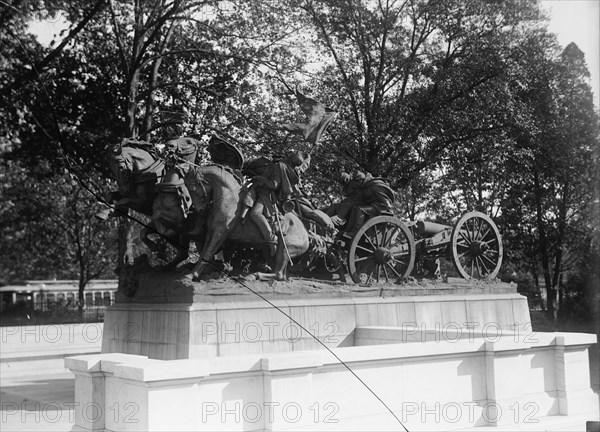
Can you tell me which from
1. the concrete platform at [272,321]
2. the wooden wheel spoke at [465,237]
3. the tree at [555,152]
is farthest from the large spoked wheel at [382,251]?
the tree at [555,152]

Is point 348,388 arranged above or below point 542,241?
below

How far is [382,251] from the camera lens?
1409 cm

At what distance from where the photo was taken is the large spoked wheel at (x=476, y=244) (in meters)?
15.3

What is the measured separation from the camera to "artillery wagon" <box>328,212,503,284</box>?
13914mm

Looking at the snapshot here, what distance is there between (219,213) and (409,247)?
4.21 meters

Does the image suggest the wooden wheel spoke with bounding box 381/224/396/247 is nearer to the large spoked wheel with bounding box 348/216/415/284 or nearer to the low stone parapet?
the large spoked wheel with bounding box 348/216/415/284

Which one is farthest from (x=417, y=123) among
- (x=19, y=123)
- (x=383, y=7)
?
(x=19, y=123)

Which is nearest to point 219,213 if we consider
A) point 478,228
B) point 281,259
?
point 281,259

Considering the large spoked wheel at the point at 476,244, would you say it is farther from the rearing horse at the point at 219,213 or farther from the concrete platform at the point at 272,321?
the rearing horse at the point at 219,213

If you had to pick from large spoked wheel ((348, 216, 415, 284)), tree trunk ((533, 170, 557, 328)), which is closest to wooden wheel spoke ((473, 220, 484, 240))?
large spoked wheel ((348, 216, 415, 284))

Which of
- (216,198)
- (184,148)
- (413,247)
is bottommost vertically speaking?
(413,247)

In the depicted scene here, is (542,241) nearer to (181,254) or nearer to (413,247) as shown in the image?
(413,247)

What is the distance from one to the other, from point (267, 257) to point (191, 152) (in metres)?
2.14

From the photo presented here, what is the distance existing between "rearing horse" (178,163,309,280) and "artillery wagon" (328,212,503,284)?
176 cm
